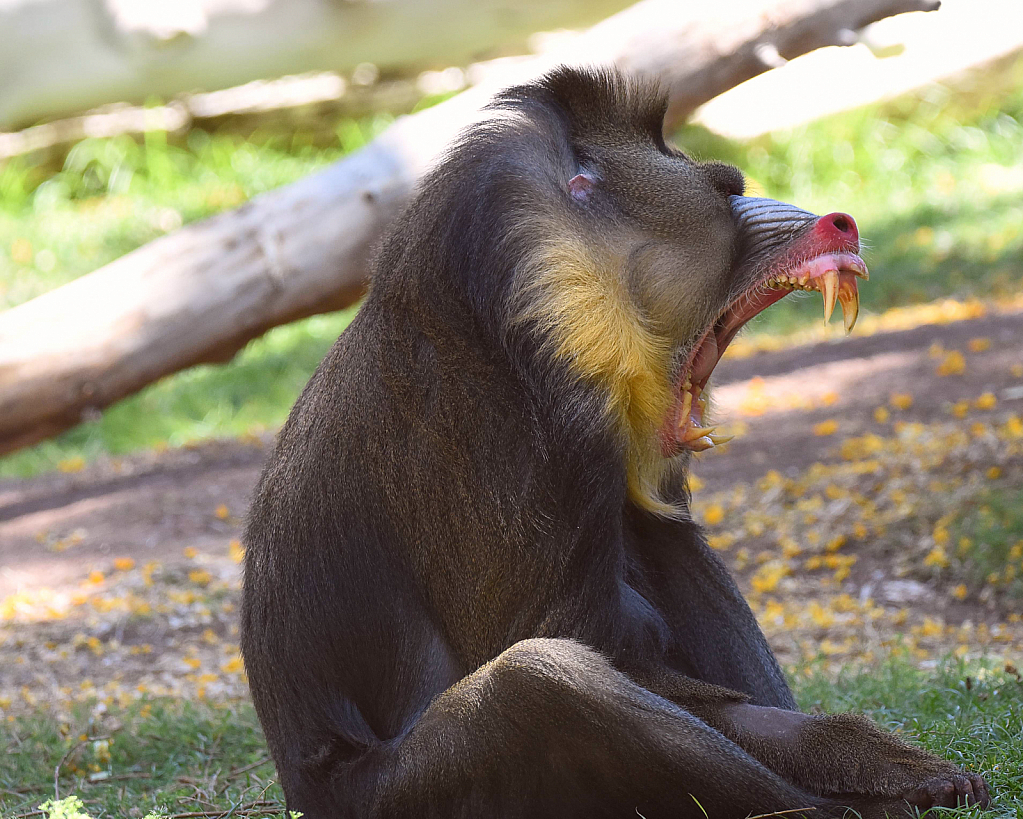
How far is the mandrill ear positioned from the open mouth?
1.42 feet

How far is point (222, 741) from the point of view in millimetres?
4488

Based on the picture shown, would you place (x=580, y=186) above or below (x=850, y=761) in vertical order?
above

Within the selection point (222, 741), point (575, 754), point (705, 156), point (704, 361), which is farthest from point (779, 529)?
point (705, 156)

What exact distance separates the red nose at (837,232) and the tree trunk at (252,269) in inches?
164

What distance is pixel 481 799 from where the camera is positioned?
105 inches

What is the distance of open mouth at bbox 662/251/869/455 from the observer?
277cm

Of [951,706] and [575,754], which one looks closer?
[575,754]

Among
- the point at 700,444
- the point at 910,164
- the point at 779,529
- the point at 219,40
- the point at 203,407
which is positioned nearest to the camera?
the point at 700,444

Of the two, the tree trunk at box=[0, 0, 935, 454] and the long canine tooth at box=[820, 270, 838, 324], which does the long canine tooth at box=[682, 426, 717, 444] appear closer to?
the long canine tooth at box=[820, 270, 838, 324]

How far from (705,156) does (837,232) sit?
968 centimetres

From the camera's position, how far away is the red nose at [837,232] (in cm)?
278

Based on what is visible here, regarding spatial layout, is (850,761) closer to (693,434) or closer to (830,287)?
(693,434)

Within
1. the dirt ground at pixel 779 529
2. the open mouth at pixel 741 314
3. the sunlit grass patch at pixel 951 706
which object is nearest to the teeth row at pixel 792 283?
the open mouth at pixel 741 314

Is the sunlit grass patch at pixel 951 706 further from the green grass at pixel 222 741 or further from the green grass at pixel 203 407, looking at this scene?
the green grass at pixel 203 407
